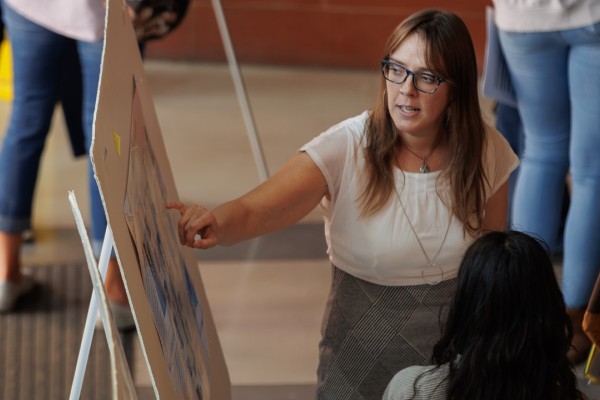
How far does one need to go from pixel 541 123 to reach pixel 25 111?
149 centimetres

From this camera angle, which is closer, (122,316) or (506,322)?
(506,322)

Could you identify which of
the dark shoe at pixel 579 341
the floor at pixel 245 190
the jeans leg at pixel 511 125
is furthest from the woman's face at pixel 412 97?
the jeans leg at pixel 511 125

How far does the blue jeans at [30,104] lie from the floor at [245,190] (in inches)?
14.9

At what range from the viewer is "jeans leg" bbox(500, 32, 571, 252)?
301 cm

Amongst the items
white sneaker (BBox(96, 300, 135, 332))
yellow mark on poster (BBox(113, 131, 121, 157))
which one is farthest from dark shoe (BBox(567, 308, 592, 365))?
yellow mark on poster (BBox(113, 131, 121, 157))

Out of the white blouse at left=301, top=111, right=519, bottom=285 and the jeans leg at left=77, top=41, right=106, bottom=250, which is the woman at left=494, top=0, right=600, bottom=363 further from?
the jeans leg at left=77, top=41, right=106, bottom=250

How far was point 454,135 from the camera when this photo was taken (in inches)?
88.0

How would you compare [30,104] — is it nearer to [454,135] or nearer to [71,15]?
[71,15]

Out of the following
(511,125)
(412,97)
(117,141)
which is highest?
(117,141)

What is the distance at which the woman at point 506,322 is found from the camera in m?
1.63

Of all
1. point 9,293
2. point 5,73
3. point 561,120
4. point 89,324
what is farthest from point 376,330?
point 5,73

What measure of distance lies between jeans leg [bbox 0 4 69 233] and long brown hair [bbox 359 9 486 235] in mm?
1320

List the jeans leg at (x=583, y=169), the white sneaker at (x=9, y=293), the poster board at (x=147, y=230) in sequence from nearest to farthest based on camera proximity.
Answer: the poster board at (x=147, y=230)
the jeans leg at (x=583, y=169)
the white sneaker at (x=9, y=293)

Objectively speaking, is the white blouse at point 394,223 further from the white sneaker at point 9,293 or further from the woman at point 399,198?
the white sneaker at point 9,293
